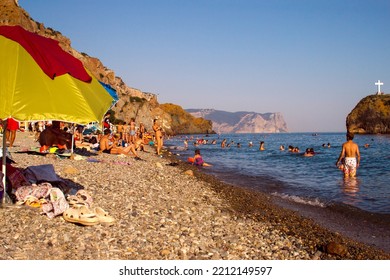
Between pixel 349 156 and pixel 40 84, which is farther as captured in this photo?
pixel 349 156

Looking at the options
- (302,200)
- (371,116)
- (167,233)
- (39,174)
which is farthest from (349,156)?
(371,116)

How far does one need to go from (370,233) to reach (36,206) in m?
7.24

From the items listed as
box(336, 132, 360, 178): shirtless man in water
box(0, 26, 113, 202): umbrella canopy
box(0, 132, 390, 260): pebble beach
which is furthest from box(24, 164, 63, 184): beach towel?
box(336, 132, 360, 178): shirtless man in water

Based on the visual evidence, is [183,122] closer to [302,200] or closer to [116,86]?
[116,86]

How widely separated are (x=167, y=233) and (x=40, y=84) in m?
3.17

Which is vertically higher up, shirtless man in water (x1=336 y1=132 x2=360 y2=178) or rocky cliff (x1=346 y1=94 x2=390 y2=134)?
rocky cliff (x1=346 y1=94 x2=390 y2=134)

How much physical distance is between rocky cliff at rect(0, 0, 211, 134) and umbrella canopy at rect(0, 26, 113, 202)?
4847mm

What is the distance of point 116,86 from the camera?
11100 cm

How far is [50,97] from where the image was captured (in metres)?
4.47

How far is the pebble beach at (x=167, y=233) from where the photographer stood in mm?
5059

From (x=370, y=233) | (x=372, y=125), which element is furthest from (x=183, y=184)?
(x=372, y=125)

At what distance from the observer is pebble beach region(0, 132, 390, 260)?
16.6ft

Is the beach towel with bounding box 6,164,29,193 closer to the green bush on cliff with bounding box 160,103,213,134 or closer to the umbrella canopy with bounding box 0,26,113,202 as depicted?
the umbrella canopy with bounding box 0,26,113,202
